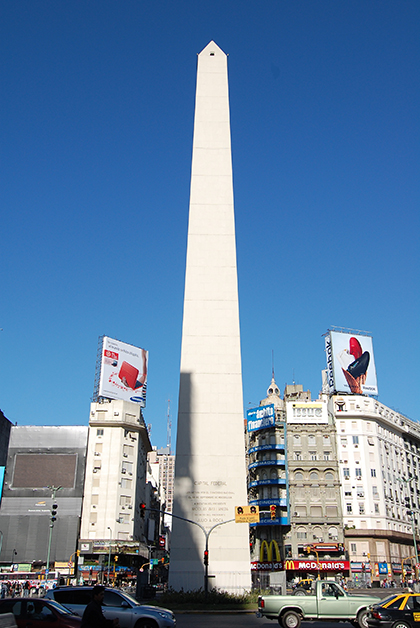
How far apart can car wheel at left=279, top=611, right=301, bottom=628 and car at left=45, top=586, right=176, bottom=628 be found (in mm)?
3988

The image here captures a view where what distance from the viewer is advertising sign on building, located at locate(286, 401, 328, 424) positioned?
69.6m

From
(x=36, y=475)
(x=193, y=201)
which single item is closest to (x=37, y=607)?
(x=193, y=201)

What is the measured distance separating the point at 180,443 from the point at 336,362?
45.8 metres

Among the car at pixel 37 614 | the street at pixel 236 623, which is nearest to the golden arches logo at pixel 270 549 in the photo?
the street at pixel 236 623

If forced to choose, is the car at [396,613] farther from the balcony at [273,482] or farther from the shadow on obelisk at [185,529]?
the balcony at [273,482]

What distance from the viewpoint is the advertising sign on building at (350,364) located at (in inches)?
2821

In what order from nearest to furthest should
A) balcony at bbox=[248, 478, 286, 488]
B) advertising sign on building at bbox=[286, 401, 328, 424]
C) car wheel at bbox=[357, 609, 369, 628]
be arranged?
car wheel at bbox=[357, 609, 369, 628]
balcony at bbox=[248, 478, 286, 488]
advertising sign on building at bbox=[286, 401, 328, 424]

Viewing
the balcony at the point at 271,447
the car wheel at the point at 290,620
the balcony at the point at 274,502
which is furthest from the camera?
the balcony at the point at 271,447

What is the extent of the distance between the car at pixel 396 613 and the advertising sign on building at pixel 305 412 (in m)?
54.6

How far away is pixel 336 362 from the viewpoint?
72000 mm

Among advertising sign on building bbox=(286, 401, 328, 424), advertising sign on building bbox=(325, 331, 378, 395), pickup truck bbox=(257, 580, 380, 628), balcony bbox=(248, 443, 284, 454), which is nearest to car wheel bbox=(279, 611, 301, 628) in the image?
pickup truck bbox=(257, 580, 380, 628)

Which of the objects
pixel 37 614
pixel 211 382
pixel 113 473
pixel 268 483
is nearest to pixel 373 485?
pixel 268 483

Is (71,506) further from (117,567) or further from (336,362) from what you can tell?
(336,362)

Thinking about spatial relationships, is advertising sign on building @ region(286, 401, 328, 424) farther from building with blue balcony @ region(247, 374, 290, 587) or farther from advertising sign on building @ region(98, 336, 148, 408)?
advertising sign on building @ region(98, 336, 148, 408)
